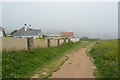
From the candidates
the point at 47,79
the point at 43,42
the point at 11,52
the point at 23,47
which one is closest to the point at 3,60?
the point at 11,52

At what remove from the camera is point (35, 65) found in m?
7.50

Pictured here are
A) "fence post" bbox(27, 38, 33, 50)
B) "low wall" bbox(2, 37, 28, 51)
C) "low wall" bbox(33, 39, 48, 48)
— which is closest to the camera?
"low wall" bbox(2, 37, 28, 51)

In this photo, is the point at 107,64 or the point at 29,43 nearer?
the point at 107,64

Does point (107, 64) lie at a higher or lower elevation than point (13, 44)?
lower

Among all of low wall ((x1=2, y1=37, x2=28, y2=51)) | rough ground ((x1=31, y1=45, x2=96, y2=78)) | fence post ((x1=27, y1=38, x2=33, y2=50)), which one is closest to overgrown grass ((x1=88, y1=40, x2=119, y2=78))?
rough ground ((x1=31, y1=45, x2=96, y2=78))

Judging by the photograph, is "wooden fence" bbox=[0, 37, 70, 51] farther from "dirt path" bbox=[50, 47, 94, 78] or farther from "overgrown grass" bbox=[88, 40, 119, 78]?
"overgrown grass" bbox=[88, 40, 119, 78]

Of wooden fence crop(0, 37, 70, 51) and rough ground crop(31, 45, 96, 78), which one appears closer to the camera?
rough ground crop(31, 45, 96, 78)

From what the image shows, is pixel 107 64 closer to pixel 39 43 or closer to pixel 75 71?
pixel 75 71

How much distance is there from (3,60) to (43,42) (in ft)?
27.1

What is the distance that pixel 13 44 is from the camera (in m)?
9.64

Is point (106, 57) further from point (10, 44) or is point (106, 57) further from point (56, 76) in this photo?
point (10, 44)

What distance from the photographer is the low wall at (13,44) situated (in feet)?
28.6

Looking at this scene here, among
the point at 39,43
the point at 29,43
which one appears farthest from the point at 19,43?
the point at 39,43

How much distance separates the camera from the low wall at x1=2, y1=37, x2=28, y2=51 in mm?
8714
